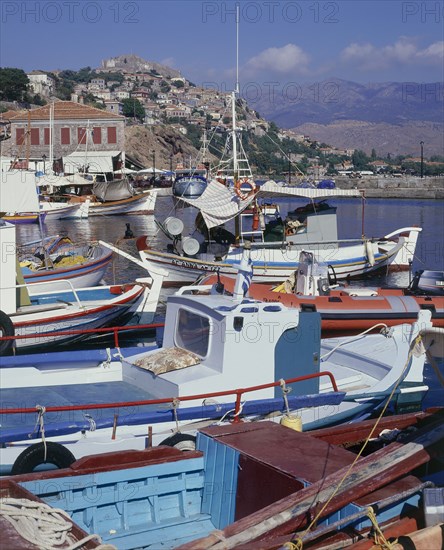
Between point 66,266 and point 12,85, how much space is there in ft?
334

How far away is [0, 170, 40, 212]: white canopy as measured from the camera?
18.5m

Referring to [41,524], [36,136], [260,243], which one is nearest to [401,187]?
[36,136]

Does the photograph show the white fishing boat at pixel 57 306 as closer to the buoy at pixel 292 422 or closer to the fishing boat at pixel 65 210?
the buoy at pixel 292 422

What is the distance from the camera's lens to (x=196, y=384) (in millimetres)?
9516

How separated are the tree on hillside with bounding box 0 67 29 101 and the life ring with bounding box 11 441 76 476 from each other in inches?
4417

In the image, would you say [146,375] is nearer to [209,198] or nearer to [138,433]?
[138,433]

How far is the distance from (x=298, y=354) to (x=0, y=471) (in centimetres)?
371

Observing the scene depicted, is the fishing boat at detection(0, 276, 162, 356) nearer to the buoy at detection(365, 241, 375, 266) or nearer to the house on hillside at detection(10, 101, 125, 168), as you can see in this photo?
the buoy at detection(365, 241, 375, 266)

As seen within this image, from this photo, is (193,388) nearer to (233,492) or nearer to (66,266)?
(233,492)

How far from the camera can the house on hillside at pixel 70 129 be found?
7806 centimetres

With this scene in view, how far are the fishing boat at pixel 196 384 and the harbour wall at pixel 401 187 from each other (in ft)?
250

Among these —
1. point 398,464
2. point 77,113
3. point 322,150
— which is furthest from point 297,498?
point 322,150

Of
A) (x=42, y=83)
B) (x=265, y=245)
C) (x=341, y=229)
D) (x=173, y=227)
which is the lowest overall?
(x=341, y=229)

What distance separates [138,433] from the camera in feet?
29.5
